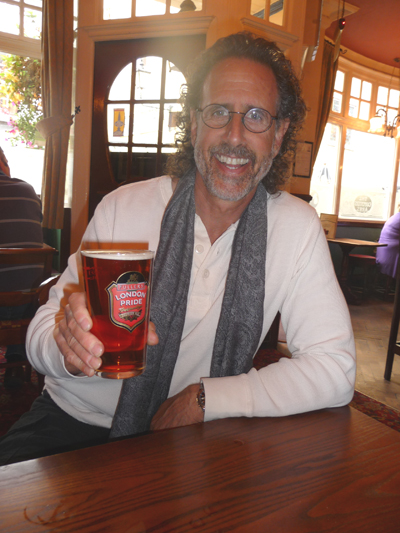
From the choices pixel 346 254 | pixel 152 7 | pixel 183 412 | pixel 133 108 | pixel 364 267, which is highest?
pixel 152 7

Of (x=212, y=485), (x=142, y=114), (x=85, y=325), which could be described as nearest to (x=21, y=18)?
(x=142, y=114)

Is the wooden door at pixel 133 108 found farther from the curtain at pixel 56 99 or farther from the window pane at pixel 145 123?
the curtain at pixel 56 99

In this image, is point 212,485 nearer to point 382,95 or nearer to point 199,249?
point 199,249

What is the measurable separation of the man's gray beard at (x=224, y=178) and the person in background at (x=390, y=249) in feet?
17.7

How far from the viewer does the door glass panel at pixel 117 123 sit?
3.77 m

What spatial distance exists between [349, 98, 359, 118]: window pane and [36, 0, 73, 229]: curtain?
17.0 feet

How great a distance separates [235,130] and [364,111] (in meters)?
7.26

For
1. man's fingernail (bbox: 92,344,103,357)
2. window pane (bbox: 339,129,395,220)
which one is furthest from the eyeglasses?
window pane (bbox: 339,129,395,220)

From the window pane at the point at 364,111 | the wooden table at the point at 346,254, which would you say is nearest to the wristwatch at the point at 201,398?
the wooden table at the point at 346,254

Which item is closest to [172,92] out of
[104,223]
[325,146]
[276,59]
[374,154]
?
[276,59]

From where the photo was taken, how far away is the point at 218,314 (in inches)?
47.1

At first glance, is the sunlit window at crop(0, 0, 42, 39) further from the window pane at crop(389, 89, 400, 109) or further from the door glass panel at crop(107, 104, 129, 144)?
the window pane at crop(389, 89, 400, 109)

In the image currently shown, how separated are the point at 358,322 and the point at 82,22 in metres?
4.20

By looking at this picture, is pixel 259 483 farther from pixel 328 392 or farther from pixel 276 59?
pixel 276 59
